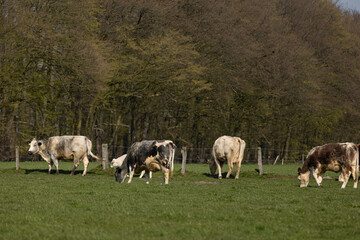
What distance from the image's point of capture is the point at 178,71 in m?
45.8

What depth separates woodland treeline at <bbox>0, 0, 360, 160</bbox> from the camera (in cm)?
3856

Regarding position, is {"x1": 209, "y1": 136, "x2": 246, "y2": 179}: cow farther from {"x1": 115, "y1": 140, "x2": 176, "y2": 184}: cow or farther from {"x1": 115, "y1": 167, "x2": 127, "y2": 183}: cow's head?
{"x1": 115, "y1": 167, "x2": 127, "y2": 183}: cow's head

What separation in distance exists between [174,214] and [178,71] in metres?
33.9

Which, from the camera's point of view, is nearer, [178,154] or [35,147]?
[35,147]

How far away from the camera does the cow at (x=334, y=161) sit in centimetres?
2038

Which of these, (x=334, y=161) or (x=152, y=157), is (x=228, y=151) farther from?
(x=334, y=161)

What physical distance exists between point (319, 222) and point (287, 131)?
153 ft

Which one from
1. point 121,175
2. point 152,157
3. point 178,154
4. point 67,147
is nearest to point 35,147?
point 67,147

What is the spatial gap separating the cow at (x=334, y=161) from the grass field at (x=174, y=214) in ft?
8.07

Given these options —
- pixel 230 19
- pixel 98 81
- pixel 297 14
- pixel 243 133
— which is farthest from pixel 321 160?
pixel 297 14

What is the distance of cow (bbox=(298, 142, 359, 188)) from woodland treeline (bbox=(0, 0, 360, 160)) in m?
20.3

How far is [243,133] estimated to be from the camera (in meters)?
54.8

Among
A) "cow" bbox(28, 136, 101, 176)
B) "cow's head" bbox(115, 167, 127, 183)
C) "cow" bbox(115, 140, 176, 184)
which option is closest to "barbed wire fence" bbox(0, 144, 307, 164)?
"cow" bbox(28, 136, 101, 176)

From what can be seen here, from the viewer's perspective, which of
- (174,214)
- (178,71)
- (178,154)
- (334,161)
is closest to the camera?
(174,214)
